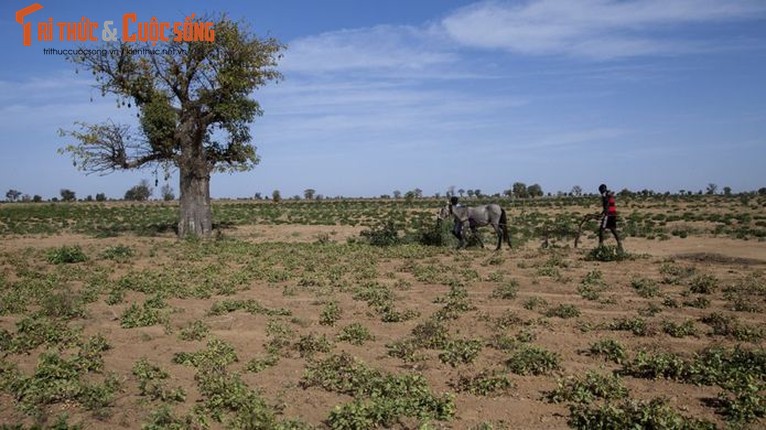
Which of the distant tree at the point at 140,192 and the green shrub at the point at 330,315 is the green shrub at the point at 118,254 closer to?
the green shrub at the point at 330,315

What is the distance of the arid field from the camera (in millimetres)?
5836

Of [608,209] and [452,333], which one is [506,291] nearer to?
[452,333]

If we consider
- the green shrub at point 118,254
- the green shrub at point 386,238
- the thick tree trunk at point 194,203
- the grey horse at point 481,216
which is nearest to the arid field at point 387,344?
the green shrub at point 118,254

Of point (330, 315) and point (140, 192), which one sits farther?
point (140, 192)

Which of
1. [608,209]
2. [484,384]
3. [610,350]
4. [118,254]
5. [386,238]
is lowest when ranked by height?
[484,384]

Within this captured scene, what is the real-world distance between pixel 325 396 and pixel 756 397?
4453mm

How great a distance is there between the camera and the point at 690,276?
12.8 meters

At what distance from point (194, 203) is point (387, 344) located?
18780 millimetres

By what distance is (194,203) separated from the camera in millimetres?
24938

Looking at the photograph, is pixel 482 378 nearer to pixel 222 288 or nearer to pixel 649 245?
pixel 222 288

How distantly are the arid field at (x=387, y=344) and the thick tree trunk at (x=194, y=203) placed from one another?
9.24 m

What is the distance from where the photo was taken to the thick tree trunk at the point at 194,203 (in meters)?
24.7

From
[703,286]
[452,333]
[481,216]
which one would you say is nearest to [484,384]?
[452,333]

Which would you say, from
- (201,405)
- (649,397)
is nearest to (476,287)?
(649,397)
